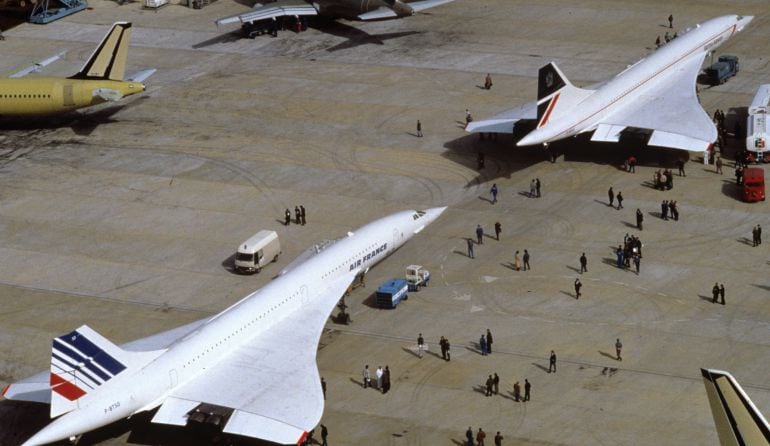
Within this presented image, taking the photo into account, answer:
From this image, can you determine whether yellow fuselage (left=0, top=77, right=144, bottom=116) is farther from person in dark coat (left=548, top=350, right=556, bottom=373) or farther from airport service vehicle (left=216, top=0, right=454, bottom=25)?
person in dark coat (left=548, top=350, right=556, bottom=373)

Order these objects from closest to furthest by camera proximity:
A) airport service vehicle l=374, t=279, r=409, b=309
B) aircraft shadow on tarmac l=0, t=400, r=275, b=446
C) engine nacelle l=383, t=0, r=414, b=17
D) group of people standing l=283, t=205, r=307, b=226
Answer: aircraft shadow on tarmac l=0, t=400, r=275, b=446
airport service vehicle l=374, t=279, r=409, b=309
group of people standing l=283, t=205, r=307, b=226
engine nacelle l=383, t=0, r=414, b=17

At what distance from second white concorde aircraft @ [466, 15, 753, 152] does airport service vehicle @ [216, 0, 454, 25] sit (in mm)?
20758

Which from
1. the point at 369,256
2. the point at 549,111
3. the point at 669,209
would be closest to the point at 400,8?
the point at 549,111

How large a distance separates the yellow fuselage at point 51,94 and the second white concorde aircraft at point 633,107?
25.2m

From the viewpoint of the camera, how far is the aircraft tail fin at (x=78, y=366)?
44.7 m

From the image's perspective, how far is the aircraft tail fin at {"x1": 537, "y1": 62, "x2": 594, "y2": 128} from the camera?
7319 cm

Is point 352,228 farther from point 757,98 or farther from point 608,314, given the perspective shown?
point 757,98

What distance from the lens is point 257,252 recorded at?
63.9m

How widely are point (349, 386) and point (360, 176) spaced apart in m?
24.4

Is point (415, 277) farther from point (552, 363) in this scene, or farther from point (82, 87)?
point (82, 87)

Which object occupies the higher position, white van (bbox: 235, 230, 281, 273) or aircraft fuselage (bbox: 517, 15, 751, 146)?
aircraft fuselage (bbox: 517, 15, 751, 146)

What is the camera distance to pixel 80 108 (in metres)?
85.9

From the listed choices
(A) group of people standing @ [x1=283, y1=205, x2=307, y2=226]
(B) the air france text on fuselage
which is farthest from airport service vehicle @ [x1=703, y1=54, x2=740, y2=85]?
(B) the air france text on fuselage

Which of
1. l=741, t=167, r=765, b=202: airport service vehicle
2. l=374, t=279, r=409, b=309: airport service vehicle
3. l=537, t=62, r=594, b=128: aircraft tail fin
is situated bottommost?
l=374, t=279, r=409, b=309: airport service vehicle
